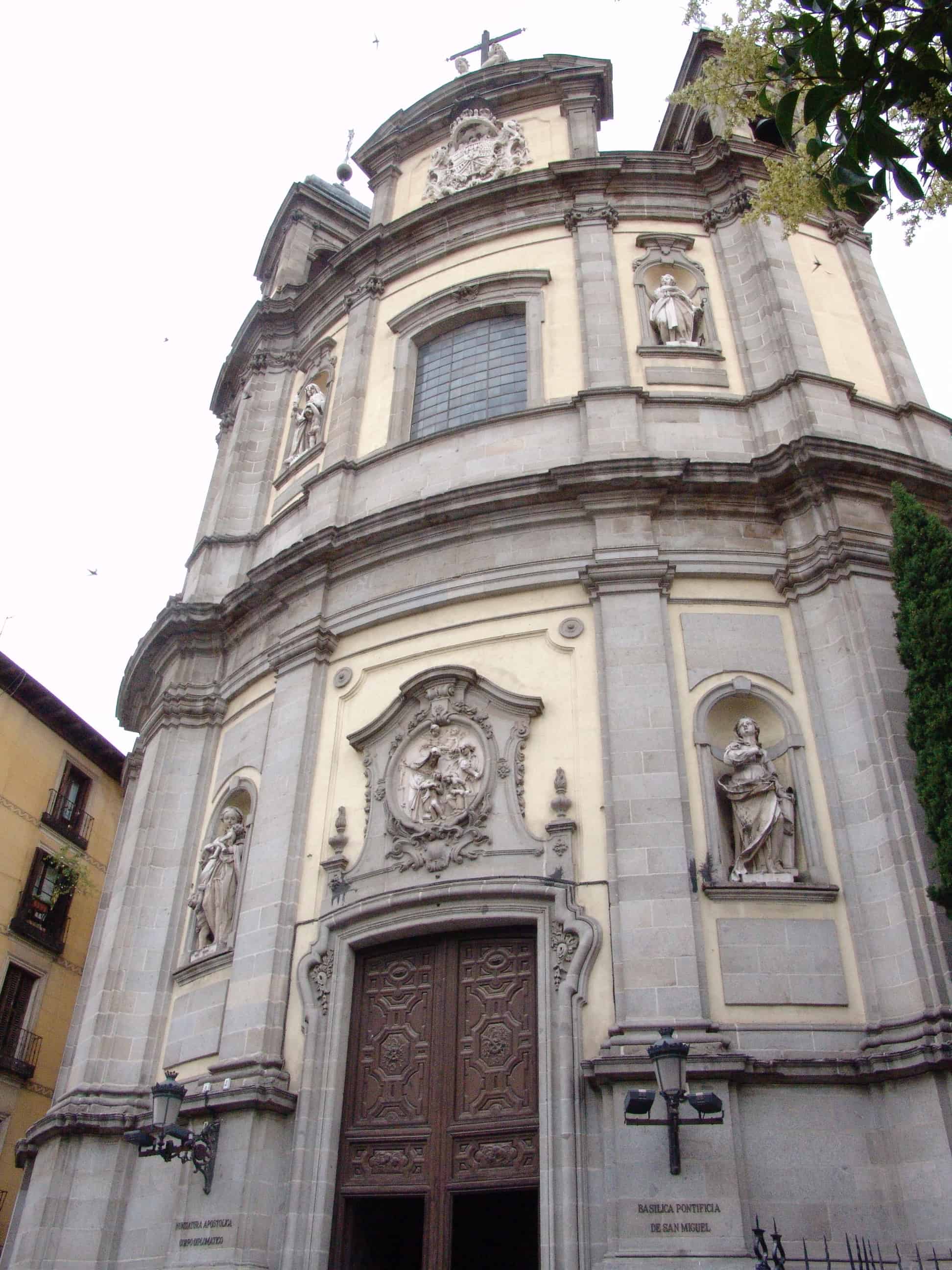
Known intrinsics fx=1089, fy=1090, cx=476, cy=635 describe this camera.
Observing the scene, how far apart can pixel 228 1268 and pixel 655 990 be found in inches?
183

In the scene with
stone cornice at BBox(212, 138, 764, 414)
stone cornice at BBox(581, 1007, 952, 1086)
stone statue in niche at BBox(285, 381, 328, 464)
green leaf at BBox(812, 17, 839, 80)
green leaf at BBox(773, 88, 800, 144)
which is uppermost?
stone cornice at BBox(212, 138, 764, 414)

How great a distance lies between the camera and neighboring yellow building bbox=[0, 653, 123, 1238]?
2198 centimetres

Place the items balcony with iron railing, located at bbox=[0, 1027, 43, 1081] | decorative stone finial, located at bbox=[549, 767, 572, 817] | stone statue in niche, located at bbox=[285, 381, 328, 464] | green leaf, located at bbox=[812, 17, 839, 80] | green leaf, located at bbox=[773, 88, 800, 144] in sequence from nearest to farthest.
→ green leaf, located at bbox=[812, 17, 839, 80]
green leaf, located at bbox=[773, 88, 800, 144]
decorative stone finial, located at bbox=[549, 767, 572, 817]
stone statue in niche, located at bbox=[285, 381, 328, 464]
balcony with iron railing, located at bbox=[0, 1027, 43, 1081]

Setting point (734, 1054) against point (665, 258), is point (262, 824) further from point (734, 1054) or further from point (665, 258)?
point (665, 258)

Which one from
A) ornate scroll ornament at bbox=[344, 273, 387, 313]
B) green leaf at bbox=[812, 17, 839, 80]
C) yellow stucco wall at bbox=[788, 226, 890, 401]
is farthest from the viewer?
ornate scroll ornament at bbox=[344, 273, 387, 313]

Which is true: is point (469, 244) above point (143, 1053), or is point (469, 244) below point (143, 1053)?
above

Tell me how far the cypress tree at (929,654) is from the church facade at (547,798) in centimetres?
66

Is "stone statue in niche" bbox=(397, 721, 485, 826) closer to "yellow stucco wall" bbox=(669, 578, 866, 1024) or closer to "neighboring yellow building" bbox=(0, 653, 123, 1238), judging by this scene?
"yellow stucco wall" bbox=(669, 578, 866, 1024)

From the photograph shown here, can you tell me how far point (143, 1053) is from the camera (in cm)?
1295

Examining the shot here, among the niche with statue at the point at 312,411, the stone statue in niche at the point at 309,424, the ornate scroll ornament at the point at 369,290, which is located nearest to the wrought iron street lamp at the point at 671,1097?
the niche with statue at the point at 312,411

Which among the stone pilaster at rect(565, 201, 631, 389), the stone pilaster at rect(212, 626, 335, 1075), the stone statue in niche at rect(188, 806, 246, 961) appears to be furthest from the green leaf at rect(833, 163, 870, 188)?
the stone statue in niche at rect(188, 806, 246, 961)

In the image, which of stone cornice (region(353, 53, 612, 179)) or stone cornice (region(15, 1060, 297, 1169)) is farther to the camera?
stone cornice (region(353, 53, 612, 179))

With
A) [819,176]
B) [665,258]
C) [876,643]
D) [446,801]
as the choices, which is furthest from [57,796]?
[819,176]

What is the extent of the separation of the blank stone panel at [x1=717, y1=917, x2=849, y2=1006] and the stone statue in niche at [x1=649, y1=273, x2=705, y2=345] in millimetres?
8490
